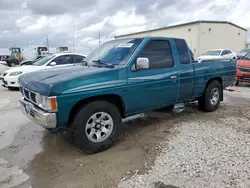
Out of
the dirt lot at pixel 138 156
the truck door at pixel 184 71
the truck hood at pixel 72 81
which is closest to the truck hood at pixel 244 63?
the dirt lot at pixel 138 156

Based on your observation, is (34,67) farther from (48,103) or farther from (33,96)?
(48,103)

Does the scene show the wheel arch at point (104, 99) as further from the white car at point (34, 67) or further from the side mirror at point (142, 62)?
the white car at point (34, 67)

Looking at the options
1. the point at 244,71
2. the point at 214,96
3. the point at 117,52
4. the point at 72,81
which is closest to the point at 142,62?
the point at 117,52

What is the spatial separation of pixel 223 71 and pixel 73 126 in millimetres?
4266

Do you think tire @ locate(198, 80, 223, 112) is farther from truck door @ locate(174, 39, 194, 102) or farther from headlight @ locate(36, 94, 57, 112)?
headlight @ locate(36, 94, 57, 112)

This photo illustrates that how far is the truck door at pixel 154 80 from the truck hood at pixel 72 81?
0.40 m

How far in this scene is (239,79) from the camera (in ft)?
31.2

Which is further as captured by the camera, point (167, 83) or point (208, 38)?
point (208, 38)

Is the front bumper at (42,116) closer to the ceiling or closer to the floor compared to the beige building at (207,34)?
closer to the floor

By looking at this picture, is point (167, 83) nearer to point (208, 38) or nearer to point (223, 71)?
point (223, 71)

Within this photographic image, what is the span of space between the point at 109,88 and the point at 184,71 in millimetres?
1949

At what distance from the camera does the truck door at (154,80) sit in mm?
3789

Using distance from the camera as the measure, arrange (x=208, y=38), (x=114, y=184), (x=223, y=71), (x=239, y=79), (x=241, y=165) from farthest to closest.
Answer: (x=208, y=38)
(x=239, y=79)
(x=223, y=71)
(x=241, y=165)
(x=114, y=184)

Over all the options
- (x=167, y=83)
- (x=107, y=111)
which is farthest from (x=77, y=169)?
(x=167, y=83)
